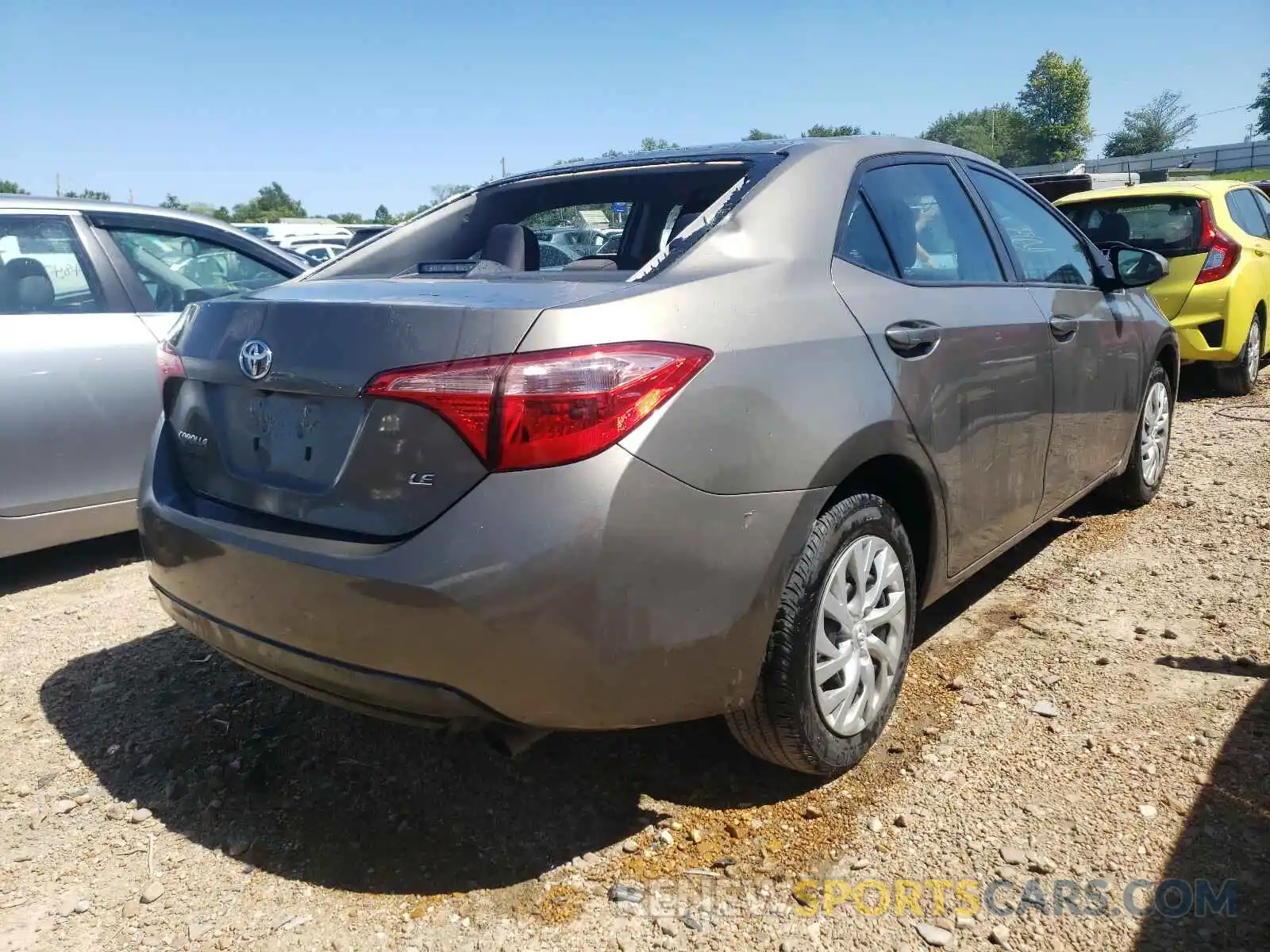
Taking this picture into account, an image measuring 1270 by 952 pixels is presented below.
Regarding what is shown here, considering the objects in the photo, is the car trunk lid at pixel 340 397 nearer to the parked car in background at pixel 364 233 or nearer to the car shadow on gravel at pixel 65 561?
the parked car in background at pixel 364 233

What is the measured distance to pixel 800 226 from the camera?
248cm

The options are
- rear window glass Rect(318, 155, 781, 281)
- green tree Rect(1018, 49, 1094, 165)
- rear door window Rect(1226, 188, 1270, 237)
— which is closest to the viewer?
rear window glass Rect(318, 155, 781, 281)

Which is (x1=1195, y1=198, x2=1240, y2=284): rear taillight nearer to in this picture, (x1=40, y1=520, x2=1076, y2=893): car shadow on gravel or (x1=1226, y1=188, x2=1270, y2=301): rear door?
(x1=1226, y1=188, x2=1270, y2=301): rear door

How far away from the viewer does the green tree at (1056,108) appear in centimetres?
9425

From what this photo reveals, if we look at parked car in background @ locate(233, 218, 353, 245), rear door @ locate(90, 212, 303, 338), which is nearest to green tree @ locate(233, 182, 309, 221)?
parked car in background @ locate(233, 218, 353, 245)

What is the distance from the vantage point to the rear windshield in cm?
711

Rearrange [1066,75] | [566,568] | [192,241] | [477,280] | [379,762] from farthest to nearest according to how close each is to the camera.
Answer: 1. [1066,75]
2. [192,241]
3. [379,762]
4. [477,280]
5. [566,568]

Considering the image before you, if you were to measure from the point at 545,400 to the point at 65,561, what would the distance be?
3.75 meters

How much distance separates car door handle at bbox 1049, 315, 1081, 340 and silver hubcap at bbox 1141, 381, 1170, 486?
1.25 metres

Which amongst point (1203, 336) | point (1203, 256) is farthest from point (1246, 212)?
point (1203, 336)

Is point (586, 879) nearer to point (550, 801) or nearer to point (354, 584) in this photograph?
point (550, 801)

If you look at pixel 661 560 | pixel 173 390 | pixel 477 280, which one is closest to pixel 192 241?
pixel 173 390

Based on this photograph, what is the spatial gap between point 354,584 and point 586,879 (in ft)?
2.89

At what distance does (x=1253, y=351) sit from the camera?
7.46m
